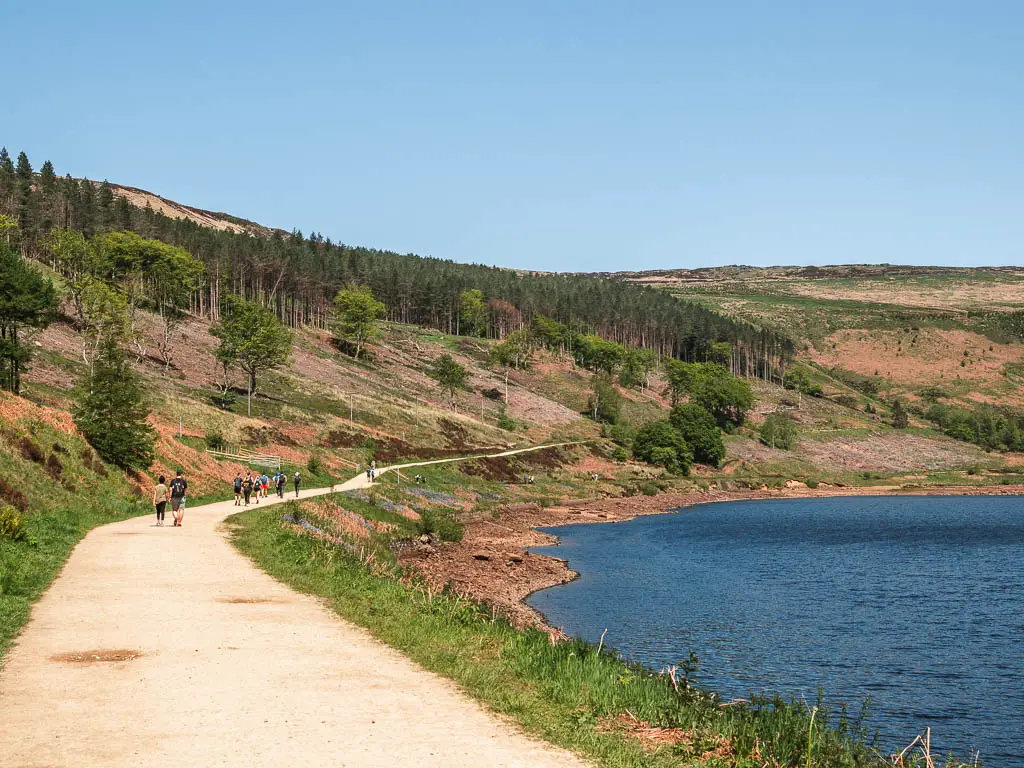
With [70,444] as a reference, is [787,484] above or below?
below

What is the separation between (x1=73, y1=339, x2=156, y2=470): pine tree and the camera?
46.8 m

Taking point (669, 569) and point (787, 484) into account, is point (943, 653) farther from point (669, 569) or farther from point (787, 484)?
point (787, 484)

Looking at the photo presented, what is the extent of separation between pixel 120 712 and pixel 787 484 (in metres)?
124

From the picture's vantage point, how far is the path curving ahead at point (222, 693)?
35.5ft

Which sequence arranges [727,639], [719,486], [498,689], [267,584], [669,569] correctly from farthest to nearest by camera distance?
[719,486] → [669,569] → [727,639] → [267,584] → [498,689]

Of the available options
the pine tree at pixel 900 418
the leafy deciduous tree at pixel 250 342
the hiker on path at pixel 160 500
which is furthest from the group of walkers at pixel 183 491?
the pine tree at pixel 900 418

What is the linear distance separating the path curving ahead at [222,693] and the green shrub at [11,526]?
4329 millimetres

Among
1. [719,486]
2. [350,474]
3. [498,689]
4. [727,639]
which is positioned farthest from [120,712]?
[719,486]

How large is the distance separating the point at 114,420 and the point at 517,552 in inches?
927

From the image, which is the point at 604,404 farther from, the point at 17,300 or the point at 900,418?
the point at 17,300

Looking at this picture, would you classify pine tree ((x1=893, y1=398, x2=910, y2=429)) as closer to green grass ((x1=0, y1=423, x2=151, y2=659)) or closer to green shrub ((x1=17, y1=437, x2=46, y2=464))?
green grass ((x1=0, y1=423, x2=151, y2=659))

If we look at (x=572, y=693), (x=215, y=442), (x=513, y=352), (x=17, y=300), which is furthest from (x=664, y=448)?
(x=572, y=693)

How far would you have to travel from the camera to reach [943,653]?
32.3m

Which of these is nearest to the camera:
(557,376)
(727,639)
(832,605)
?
(727,639)
